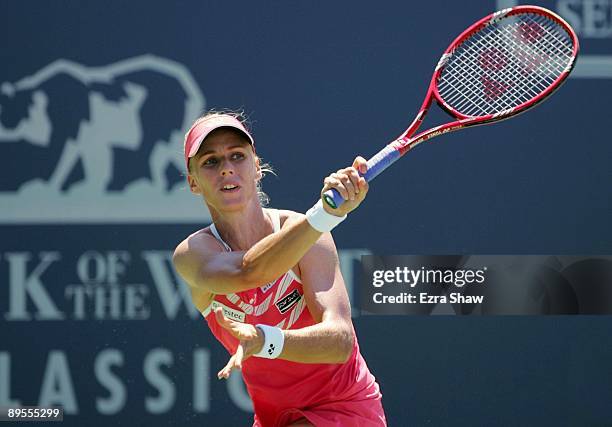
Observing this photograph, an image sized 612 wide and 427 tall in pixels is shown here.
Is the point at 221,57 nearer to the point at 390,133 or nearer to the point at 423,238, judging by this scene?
the point at 390,133

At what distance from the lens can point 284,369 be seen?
2.98 metres

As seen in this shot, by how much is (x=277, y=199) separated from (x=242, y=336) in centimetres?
228

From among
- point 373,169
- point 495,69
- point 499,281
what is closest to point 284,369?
point 373,169

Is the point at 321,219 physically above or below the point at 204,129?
below

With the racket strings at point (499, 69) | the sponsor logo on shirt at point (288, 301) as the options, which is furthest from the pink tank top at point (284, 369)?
the racket strings at point (499, 69)

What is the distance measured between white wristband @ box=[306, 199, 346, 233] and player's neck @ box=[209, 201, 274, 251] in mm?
433

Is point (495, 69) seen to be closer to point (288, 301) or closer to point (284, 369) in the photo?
point (288, 301)

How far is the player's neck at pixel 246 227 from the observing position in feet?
9.78

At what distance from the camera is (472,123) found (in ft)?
10.0

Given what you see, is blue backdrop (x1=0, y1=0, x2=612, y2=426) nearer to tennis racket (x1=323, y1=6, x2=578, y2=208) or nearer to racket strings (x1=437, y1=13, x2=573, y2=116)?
tennis racket (x1=323, y1=6, x2=578, y2=208)

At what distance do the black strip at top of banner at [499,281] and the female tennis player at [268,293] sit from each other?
1.60 m

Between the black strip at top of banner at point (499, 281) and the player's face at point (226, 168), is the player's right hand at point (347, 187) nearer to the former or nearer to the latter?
the player's face at point (226, 168)

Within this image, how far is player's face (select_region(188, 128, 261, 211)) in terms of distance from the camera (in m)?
2.87

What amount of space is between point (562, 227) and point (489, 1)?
38.9 inches
